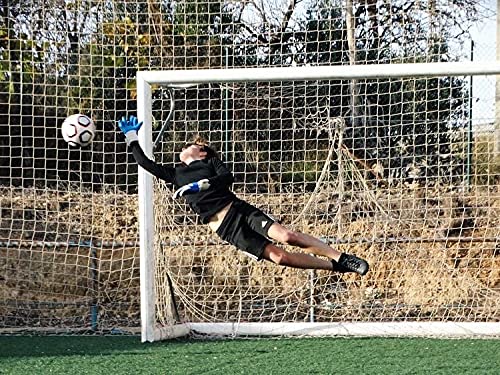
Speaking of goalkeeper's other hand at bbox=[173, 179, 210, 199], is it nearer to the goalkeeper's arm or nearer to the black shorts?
the goalkeeper's arm

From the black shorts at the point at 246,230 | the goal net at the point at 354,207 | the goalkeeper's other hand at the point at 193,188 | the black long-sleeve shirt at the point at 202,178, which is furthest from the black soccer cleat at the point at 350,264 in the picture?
the goal net at the point at 354,207

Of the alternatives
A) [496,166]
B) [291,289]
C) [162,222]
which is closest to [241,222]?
[162,222]

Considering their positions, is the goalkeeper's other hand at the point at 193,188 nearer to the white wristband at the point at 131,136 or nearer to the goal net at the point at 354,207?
the white wristband at the point at 131,136

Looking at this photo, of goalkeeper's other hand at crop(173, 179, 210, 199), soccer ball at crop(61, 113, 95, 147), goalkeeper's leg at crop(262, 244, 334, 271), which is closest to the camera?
goalkeeper's other hand at crop(173, 179, 210, 199)

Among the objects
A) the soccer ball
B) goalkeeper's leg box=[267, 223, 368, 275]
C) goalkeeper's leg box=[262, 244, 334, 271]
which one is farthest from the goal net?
goalkeeper's leg box=[267, 223, 368, 275]

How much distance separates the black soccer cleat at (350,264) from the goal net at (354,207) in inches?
97.8

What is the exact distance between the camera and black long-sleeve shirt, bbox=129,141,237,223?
802 centimetres

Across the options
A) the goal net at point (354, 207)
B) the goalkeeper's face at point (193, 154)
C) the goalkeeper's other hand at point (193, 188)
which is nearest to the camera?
the goalkeeper's other hand at point (193, 188)

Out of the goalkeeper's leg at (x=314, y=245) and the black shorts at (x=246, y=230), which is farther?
the black shorts at (x=246, y=230)

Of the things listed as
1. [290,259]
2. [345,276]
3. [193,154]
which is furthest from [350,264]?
[345,276]

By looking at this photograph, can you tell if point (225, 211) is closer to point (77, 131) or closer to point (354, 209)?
point (77, 131)

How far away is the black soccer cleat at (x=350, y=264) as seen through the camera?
7.71 metres

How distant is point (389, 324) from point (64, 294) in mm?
4376

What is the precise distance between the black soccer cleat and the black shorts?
2.22 feet
